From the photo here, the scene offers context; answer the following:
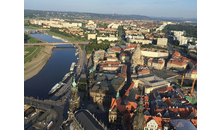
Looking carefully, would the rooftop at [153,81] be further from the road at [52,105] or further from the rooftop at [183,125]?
the road at [52,105]

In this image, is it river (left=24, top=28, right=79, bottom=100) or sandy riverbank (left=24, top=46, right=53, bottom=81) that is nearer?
river (left=24, top=28, right=79, bottom=100)

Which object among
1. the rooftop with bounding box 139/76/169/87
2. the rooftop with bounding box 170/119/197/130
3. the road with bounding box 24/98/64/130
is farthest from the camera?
the rooftop with bounding box 139/76/169/87

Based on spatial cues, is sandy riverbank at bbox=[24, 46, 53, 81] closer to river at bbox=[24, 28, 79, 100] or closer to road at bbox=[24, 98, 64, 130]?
river at bbox=[24, 28, 79, 100]

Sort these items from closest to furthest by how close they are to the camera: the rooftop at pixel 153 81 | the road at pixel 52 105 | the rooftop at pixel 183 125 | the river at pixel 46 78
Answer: the rooftop at pixel 183 125
the road at pixel 52 105
the rooftop at pixel 153 81
the river at pixel 46 78

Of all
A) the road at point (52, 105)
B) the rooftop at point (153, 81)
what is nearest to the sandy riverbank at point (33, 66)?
the road at point (52, 105)

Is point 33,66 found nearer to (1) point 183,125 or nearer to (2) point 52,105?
(2) point 52,105

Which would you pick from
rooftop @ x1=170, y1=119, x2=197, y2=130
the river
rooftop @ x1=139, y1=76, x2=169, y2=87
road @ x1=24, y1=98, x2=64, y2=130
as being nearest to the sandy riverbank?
the river

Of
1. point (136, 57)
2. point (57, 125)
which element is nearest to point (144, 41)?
point (136, 57)

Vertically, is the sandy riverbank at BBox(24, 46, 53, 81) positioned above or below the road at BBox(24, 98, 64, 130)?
above

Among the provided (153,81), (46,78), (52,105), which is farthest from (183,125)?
(46,78)

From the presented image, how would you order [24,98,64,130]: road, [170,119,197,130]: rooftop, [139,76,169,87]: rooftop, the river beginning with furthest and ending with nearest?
the river < [139,76,169,87]: rooftop < [24,98,64,130]: road < [170,119,197,130]: rooftop

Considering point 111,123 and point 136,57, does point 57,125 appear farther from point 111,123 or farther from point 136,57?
point 136,57
